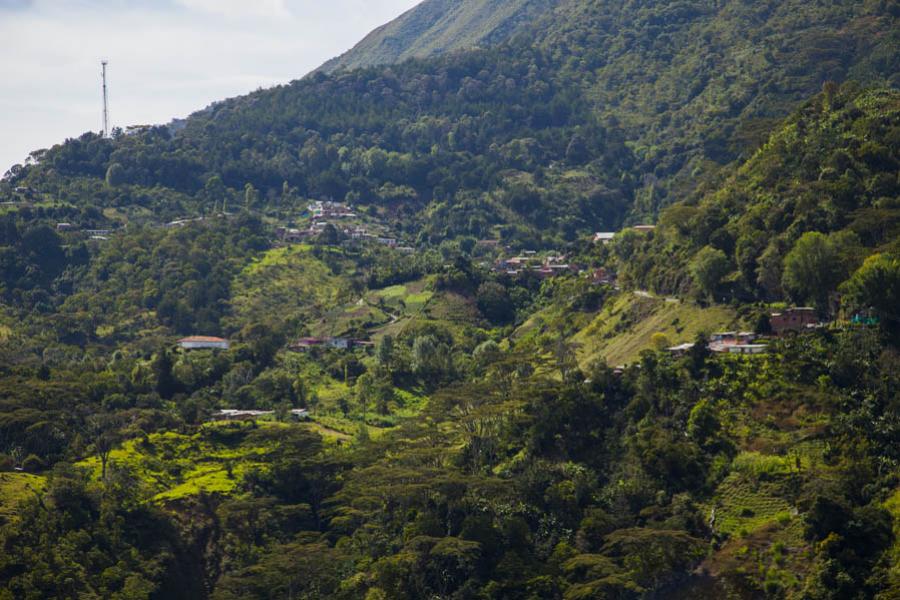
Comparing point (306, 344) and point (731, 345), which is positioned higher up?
point (731, 345)

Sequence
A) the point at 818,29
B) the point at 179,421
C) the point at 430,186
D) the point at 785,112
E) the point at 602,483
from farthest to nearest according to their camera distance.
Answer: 1. the point at 430,186
2. the point at 818,29
3. the point at 785,112
4. the point at 179,421
5. the point at 602,483

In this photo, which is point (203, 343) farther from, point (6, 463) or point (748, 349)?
point (748, 349)

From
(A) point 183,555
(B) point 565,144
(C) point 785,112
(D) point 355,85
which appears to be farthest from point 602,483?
Result: (D) point 355,85

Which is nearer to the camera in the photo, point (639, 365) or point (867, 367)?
point (867, 367)

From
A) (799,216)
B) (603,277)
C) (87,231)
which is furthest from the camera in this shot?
(87,231)

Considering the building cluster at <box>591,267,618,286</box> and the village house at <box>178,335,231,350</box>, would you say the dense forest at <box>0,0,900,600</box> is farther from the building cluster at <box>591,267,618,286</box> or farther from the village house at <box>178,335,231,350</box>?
the village house at <box>178,335,231,350</box>

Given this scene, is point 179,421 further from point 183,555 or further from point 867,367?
point 867,367

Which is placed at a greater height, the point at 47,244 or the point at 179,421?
the point at 47,244

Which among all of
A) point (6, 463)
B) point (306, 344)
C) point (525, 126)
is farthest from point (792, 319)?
point (525, 126)
